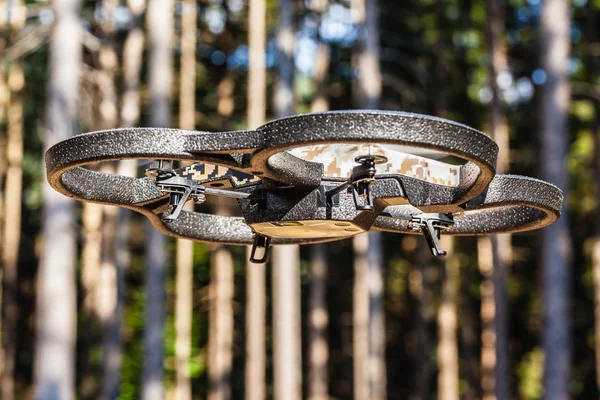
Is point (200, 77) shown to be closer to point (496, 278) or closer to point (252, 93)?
point (252, 93)

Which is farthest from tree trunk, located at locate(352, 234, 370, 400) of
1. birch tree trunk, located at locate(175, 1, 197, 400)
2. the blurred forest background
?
birch tree trunk, located at locate(175, 1, 197, 400)

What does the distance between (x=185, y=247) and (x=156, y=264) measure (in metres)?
6.15

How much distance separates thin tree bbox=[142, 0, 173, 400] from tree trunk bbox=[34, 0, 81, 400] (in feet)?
8.28

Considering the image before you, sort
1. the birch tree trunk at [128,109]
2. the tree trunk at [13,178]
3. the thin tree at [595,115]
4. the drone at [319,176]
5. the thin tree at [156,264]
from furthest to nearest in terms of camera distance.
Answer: the tree trunk at [13,178] → the thin tree at [595,115] → the birch tree trunk at [128,109] → the thin tree at [156,264] → the drone at [319,176]

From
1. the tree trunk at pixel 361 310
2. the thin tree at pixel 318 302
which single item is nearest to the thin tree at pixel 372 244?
the tree trunk at pixel 361 310

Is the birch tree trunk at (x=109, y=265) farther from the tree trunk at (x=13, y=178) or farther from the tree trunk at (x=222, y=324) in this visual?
the tree trunk at (x=13, y=178)

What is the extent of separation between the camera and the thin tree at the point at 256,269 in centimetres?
1545

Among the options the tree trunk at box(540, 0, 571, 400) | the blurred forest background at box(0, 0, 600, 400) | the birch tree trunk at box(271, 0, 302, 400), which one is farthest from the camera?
the birch tree trunk at box(271, 0, 302, 400)

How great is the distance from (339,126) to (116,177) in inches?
33.9

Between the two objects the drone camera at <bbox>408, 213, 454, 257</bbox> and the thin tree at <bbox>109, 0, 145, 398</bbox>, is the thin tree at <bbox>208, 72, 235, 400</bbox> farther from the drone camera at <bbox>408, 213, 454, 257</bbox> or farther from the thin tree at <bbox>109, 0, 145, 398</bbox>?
the drone camera at <bbox>408, 213, 454, 257</bbox>

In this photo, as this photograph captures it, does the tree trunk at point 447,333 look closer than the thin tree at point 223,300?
No

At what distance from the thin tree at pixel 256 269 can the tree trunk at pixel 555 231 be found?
5.98 m

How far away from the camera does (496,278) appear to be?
14.5 meters

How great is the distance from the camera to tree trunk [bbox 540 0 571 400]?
33.6ft
